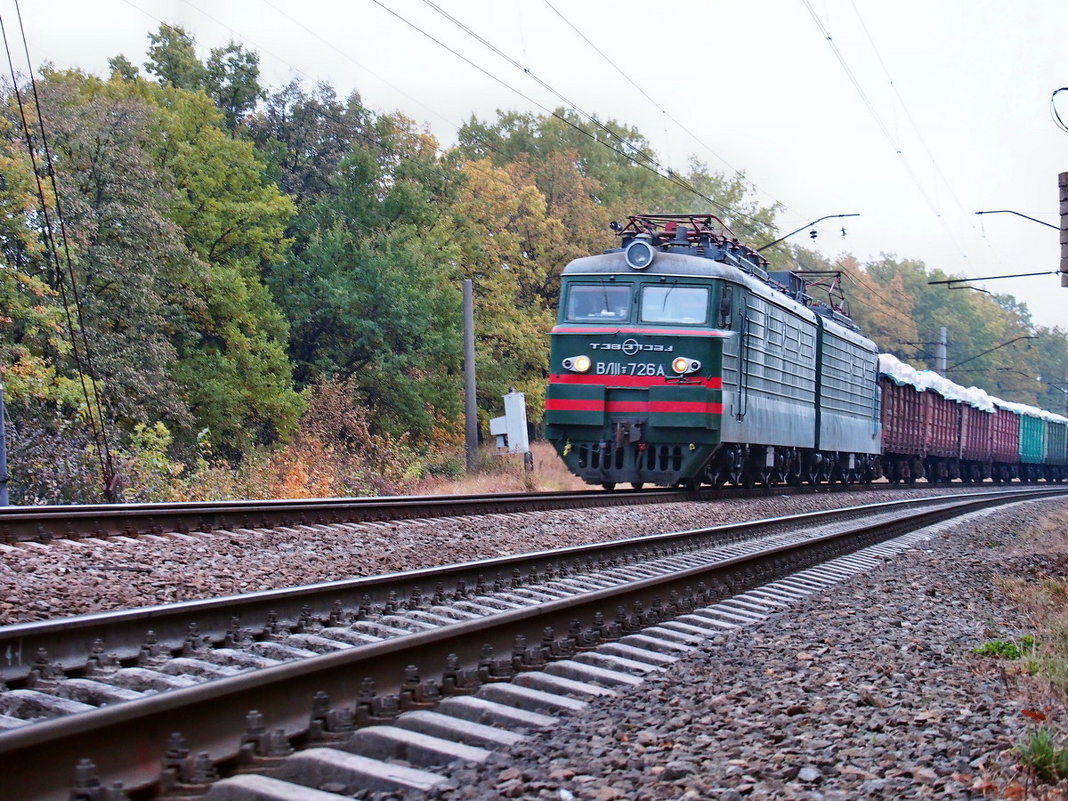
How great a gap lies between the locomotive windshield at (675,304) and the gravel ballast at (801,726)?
29.9 ft

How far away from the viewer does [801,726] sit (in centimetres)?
441

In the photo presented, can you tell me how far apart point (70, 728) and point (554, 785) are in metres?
1.35

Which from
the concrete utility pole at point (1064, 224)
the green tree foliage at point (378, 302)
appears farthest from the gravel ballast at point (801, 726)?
the green tree foliage at point (378, 302)

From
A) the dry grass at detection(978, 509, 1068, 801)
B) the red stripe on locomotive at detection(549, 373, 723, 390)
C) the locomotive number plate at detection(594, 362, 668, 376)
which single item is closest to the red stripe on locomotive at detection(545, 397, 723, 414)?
the red stripe on locomotive at detection(549, 373, 723, 390)

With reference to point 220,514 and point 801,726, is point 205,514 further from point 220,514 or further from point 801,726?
point 801,726

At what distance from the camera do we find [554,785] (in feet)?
11.5

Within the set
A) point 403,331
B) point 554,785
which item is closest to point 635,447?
point 554,785

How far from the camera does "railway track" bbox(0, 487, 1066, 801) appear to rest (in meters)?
3.17

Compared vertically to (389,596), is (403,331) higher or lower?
higher

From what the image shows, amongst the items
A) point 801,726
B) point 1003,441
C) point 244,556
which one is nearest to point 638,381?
point 244,556

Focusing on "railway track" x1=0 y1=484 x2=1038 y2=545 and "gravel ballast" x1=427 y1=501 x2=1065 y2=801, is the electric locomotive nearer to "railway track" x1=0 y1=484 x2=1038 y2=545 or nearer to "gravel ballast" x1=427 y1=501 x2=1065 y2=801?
"railway track" x1=0 y1=484 x2=1038 y2=545

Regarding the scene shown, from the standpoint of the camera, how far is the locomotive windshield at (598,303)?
642 inches

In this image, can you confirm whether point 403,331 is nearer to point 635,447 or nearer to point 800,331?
point 800,331

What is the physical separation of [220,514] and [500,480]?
11511 millimetres
